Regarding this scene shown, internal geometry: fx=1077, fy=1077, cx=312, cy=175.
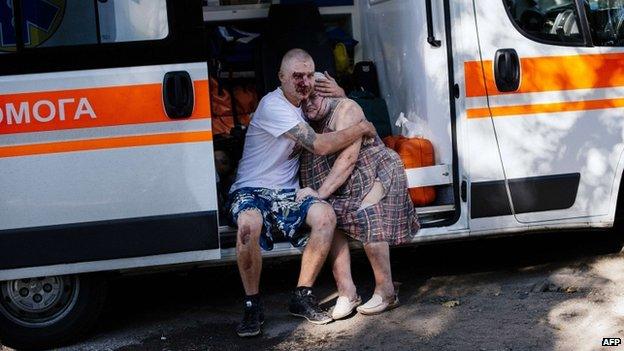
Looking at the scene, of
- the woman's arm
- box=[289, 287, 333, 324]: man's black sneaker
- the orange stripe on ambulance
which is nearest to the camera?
the orange stripe on ambulance

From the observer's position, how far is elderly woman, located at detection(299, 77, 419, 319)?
5.74m

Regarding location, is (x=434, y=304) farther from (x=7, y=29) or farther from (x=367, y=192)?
(x=7, y=29)

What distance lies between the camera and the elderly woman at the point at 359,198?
5.74m

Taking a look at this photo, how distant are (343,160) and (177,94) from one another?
101 cm

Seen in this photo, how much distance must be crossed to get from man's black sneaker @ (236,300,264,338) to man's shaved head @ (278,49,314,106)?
1138 millimetres

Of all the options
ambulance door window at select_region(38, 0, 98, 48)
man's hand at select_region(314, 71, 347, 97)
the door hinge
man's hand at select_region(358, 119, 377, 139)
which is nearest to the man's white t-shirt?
man's hand at select_region(314, 71, 347, 97)

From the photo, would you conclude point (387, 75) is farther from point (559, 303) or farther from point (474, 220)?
point (559, 303)

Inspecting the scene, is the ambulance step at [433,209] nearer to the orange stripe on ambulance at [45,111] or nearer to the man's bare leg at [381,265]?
the man's bare leg at [381,265]

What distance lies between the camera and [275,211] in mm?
5688

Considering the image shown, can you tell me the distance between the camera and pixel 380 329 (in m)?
5.56

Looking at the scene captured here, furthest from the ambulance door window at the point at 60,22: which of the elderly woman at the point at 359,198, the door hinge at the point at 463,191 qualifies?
the door hinge at the point at 463,191

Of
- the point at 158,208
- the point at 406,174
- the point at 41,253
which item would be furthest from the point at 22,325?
the point at 406,174

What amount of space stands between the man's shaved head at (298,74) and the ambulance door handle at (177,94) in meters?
0.65

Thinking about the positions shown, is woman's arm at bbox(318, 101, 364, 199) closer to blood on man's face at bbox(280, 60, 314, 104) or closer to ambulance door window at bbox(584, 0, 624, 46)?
blood on man's face at bbox(280, 60, 314, 104)
